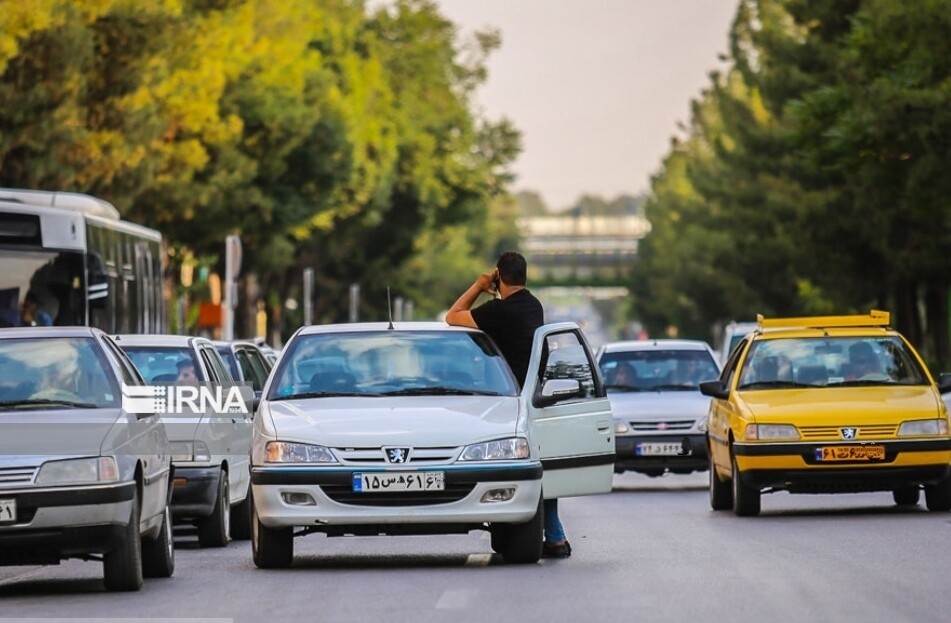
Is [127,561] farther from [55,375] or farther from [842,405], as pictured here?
[842,405]

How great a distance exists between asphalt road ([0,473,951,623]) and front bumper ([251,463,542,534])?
31cm

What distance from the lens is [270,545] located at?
15.4 m

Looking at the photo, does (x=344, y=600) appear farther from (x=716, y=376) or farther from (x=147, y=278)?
(x=147, y=278)

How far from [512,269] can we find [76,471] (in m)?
3.81

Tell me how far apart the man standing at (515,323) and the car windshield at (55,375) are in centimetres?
275

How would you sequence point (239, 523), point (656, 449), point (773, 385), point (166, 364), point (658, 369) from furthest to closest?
point (658, 369) < point (656, 449) < point (773, 385) < point (239, 523) < point (166, 364)

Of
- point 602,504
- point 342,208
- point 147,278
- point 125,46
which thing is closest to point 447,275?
point 342,208

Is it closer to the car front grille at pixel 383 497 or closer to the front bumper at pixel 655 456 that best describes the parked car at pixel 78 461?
the car front grille at pixel 383 497

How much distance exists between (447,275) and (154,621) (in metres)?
115

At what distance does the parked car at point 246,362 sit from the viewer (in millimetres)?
20938

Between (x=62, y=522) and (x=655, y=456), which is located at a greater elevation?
(x=62, y=522)

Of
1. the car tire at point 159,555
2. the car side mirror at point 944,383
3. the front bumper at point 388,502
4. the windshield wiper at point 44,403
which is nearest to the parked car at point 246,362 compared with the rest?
the car tire at point 159,555

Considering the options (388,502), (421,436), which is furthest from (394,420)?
(388,502)

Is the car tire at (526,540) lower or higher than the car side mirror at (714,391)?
lower
